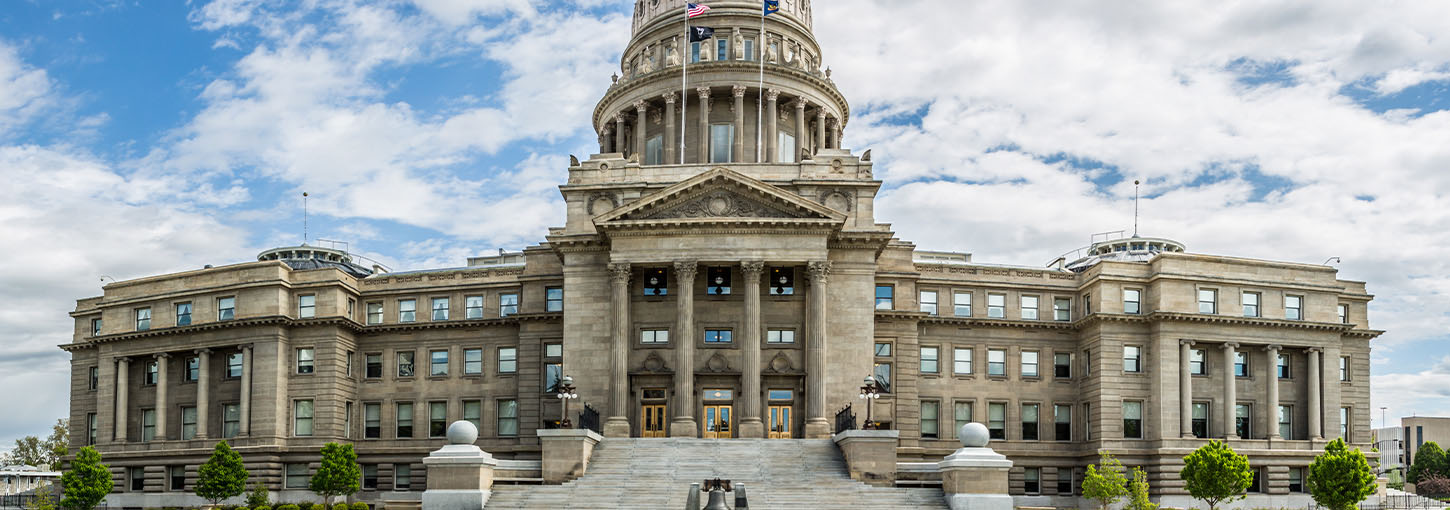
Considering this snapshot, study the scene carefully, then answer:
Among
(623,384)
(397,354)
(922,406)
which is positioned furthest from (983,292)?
(397,354)

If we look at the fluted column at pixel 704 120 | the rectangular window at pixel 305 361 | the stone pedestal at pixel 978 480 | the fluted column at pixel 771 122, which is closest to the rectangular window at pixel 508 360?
the rectangular window at pixel 305 361

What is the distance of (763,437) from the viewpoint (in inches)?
2231

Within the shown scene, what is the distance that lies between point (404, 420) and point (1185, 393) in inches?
1655

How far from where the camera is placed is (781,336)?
196 feet

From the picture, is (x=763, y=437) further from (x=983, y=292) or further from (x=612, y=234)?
(x=983, y=292)

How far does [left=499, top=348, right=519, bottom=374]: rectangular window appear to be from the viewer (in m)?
68.5

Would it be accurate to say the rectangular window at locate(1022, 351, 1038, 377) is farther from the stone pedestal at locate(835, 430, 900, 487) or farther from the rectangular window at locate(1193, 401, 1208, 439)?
the stone pedestal at locate(835, 430, 900, 487)

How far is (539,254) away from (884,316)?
19.0 metres

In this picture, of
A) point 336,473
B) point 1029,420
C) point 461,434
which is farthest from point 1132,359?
point 336,473

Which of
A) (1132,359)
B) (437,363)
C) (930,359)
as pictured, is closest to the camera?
(1132,359)

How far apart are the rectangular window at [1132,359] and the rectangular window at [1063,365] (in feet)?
11.5

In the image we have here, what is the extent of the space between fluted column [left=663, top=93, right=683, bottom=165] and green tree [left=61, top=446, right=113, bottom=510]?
113ft

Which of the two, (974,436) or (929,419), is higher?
(974,436)

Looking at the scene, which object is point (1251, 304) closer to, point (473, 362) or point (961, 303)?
point (961, 303)
